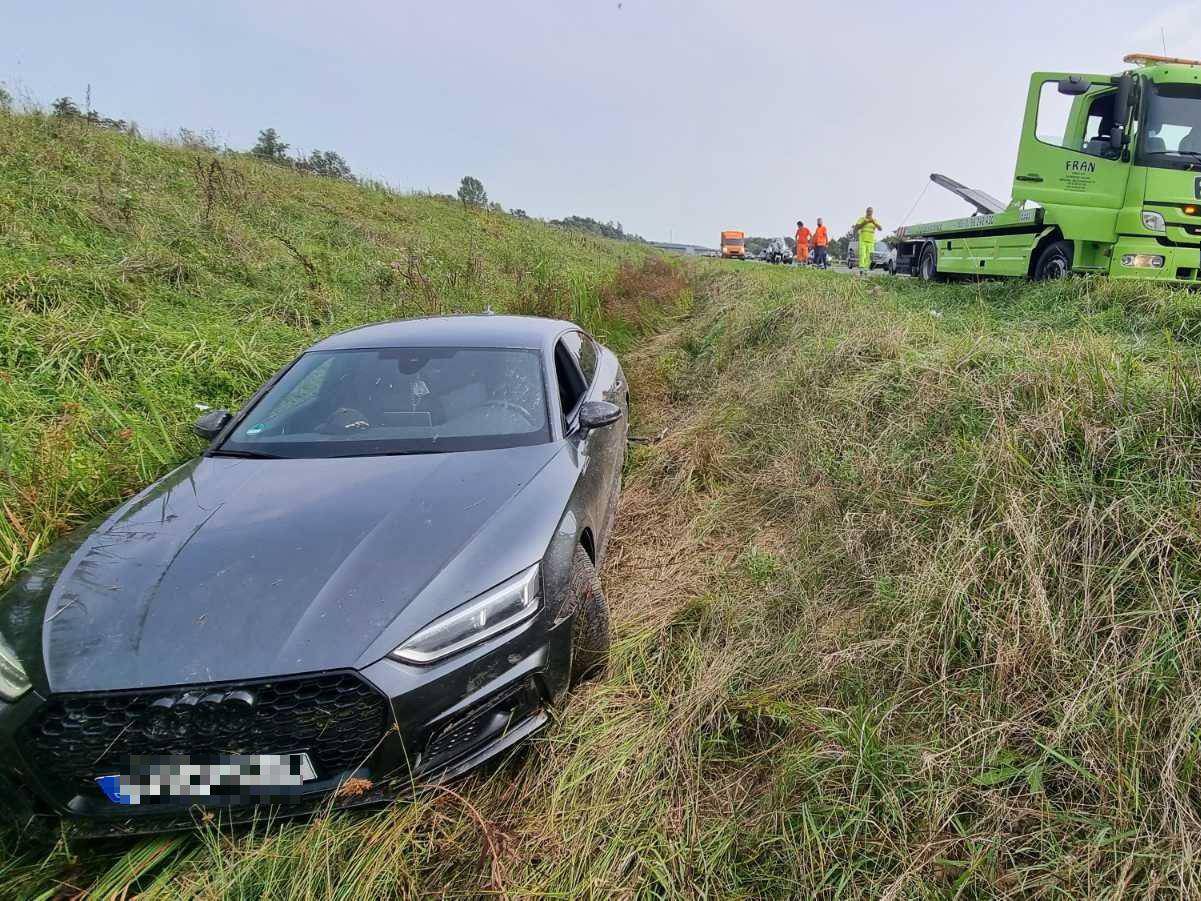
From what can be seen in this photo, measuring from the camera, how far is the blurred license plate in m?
1.58

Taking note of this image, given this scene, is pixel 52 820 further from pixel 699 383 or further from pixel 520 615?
pixel 699 383

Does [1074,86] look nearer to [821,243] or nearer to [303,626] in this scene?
[303,626]

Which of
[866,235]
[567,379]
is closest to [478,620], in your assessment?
[567,379]

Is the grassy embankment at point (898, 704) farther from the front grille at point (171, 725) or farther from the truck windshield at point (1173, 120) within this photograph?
the truck windshield at point (1173, 120)

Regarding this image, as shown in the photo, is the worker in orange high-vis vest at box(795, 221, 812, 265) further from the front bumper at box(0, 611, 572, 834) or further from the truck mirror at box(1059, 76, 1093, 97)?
the front bumper at box(0, 611, 572, 834)

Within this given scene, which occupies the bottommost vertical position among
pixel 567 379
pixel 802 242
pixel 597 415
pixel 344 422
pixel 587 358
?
pixel 344 422

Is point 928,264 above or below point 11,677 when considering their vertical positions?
above

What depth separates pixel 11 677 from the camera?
1658 mm

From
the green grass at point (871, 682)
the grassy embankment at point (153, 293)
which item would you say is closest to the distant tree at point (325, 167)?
the grassy embankment at point (153, 293)

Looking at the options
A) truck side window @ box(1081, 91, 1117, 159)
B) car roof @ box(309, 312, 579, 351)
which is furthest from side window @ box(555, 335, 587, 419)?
truck side window @ box(1081, 91, 1117, 159)

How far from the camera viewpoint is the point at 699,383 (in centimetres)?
675

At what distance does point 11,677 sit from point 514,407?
192 cm

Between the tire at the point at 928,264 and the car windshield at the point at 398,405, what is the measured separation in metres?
10.9

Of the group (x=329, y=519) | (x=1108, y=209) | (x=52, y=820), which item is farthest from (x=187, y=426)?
(x=1108, y=209)
